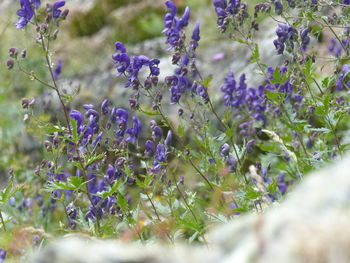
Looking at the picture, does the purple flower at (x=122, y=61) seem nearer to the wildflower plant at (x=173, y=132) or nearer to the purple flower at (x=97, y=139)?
the wildflower plant at (x=173, y=132)

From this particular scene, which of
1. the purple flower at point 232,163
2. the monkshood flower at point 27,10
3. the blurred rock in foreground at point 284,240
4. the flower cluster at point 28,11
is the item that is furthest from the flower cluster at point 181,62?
the blurred rock in foreground at point 284,240

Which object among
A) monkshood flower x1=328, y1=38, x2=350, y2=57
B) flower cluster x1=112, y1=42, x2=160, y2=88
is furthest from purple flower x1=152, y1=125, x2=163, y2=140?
monkshood flower x1=328, y1=38, x2=350, y2=57

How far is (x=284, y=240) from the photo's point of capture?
1081 millimetres

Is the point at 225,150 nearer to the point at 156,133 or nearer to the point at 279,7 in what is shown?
the point at 156,133

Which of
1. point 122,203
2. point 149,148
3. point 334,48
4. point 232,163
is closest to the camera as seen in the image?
point 122,203

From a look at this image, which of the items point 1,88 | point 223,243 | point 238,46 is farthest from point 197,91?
point 1,88

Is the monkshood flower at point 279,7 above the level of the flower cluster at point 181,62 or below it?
above

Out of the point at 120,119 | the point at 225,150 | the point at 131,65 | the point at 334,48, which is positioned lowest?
the point at 334,48

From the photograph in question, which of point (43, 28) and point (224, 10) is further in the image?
point (224, 10)

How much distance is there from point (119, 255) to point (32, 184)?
17.1 ft

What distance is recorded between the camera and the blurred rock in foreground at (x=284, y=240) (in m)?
1.06

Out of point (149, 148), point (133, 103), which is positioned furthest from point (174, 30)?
point (149, 148)

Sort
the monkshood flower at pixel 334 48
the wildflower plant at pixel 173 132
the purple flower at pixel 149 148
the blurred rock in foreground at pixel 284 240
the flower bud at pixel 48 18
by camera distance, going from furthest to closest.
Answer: the monkshood flower at pixel 334 48, the flower bud at pixel 48 18, the purple flower at pixel 149 148, the wildflower plant at pixel 173 132, the blurred rock in foreground at pixel 284 240

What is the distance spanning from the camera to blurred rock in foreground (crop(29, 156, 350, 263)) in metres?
1.06
